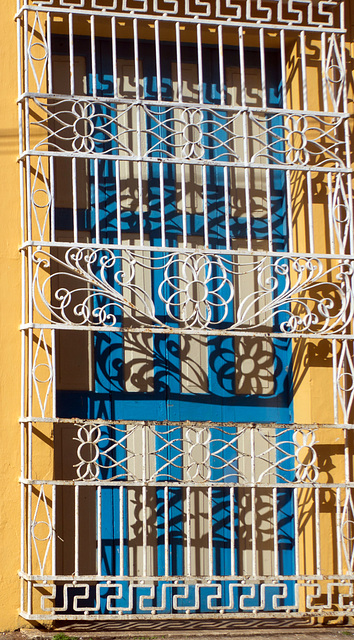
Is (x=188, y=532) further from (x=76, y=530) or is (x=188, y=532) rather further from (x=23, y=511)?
(x=23, y=511)

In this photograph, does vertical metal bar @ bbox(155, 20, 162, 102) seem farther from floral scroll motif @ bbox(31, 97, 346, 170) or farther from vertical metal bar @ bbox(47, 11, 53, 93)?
vertical metal bar @ bbox(47, 11, 53, 93)

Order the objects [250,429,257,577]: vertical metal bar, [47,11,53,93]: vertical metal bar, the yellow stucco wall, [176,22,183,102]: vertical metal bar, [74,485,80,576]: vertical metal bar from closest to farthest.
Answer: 1. [74,485,80,576]: vertical metal bar
2. the yellow stucco wall
3. [250,429,257,577]: vertical metal bar
4. [47,11,53,93]: vertical metal bar
5. [176,22,183,102]: vertical metal bar

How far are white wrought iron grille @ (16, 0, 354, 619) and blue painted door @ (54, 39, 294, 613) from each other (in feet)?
0.04

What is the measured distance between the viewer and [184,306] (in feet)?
15.3

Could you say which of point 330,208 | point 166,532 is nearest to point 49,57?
point 330,208

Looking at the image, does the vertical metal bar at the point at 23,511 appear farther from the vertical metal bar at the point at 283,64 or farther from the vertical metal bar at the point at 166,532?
the vertical metal bar at the point at 283,64

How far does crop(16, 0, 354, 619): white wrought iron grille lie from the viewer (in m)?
4.59

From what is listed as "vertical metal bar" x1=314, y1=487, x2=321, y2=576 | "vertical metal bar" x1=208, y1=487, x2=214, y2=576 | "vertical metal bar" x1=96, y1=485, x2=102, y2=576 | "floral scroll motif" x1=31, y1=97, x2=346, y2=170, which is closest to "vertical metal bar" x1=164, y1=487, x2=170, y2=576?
"vertical metal bar" x1=208, y1=487, x2=214, y2=576

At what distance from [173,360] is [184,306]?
439 mm

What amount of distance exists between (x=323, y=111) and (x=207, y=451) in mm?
2081

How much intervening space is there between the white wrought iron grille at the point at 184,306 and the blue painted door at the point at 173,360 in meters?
0.01

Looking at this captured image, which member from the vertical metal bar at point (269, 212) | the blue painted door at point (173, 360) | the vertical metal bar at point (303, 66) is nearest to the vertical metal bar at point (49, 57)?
the blue painted door at point (173, 360)

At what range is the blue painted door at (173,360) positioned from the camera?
190 inches

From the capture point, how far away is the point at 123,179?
5035 mm
